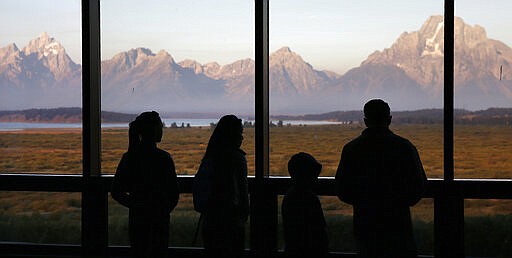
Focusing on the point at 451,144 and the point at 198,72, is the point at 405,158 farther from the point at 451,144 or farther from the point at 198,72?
the point at 198,72

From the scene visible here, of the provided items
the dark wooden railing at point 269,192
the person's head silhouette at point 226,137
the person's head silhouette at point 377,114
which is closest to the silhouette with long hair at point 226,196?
the person's head silhouette at point 226,137

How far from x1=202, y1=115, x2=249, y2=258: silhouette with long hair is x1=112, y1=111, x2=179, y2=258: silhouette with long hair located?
227mm

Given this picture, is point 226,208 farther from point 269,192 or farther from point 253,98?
point 253,98

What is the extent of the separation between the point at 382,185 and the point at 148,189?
1.28m

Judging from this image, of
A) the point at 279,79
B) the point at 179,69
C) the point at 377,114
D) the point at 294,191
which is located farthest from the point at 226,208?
the point at 179,69

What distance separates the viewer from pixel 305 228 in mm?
3113

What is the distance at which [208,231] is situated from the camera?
11.2 feet

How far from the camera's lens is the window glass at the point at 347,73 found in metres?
4.68

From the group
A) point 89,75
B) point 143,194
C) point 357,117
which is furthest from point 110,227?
point 357,117

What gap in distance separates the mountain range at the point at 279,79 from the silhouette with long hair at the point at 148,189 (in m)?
1.59

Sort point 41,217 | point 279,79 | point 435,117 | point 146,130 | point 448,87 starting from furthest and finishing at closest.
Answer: point 41,217, point 279,79, point 435,117, point 448,87, point 146,130

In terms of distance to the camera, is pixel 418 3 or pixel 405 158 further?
pixel 418 3

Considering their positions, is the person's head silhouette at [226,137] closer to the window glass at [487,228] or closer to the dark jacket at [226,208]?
the dark jacket at [226,208]

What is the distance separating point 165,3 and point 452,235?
9.52ft
